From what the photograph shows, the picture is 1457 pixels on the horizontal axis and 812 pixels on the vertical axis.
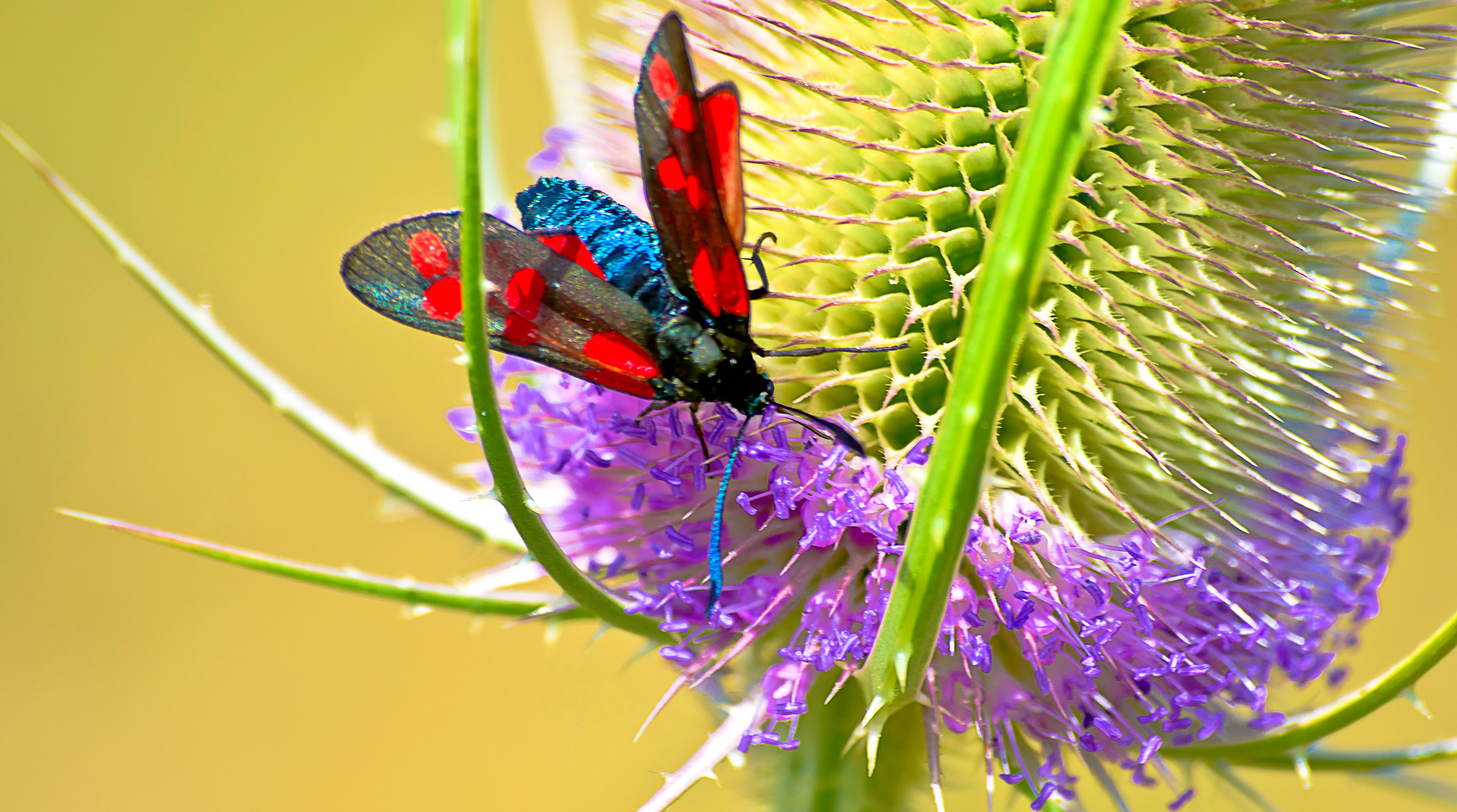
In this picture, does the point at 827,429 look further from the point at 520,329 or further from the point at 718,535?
the point at 520,329

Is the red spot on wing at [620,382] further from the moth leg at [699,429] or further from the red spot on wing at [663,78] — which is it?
the red spot on wing at [663,78]

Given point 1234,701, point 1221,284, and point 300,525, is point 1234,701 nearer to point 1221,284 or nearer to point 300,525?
point 1221,284

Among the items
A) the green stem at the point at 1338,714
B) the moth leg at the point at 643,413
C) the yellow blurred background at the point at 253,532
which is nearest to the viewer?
the green stem at the point at 1338,714

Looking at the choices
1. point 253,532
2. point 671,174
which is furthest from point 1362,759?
point 253,532

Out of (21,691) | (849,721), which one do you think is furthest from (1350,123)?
(21,691)

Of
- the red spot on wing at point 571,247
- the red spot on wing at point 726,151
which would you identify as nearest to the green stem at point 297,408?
the red spot on wing at point 571,247

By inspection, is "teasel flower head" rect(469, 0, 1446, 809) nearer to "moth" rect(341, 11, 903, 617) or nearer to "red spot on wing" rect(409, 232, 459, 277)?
"moth" rect(341, 11, 903, 617)

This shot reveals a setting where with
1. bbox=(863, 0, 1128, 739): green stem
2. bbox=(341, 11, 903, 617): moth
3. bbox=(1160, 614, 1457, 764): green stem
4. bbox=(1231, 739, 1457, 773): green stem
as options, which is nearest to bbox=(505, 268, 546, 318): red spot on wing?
bbox=(341, 11, 903, 617): moth
